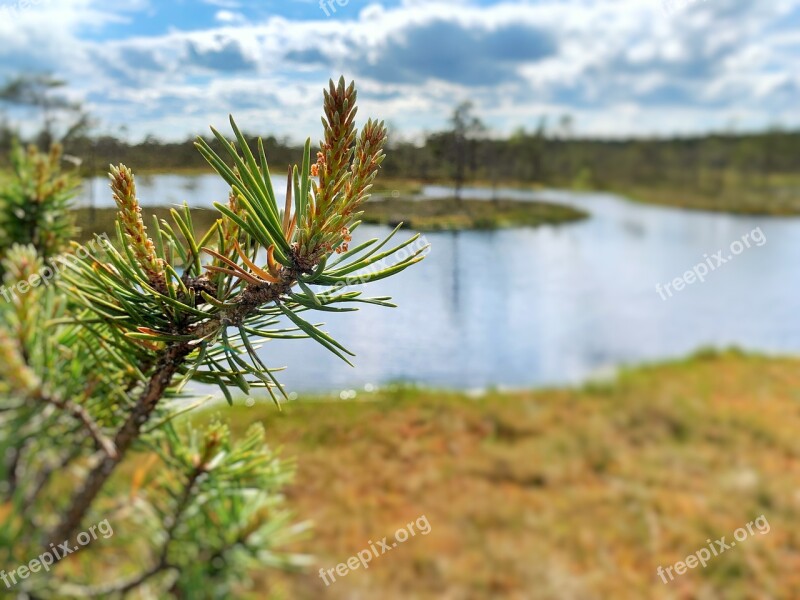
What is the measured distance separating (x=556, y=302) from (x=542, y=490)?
1.56 ft

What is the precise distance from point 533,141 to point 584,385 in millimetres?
1186

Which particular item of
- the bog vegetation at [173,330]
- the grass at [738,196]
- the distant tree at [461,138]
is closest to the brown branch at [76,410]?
the bog vegetation at [173,330]

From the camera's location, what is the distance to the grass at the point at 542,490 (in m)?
1.05

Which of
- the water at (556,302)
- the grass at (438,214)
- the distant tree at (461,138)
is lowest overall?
the water at (556,302)

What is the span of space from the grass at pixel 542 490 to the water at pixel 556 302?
0.73 feet

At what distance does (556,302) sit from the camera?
1.43 meters

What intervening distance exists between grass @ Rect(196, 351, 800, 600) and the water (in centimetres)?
22

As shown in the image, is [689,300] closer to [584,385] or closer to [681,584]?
[584,385]

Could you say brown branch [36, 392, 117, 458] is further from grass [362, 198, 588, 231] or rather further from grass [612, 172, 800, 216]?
grass [612, 172, 800, 216]

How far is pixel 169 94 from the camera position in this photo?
0.50ft

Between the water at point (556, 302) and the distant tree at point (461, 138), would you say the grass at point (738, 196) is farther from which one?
the distant tree at point (461, 138)

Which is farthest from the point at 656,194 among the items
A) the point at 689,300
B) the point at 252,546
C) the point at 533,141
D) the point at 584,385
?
the point at 252,546

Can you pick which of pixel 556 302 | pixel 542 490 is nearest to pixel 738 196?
pixel 556 302

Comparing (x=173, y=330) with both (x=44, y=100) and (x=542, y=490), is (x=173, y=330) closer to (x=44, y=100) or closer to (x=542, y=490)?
(x=44, y=100)
